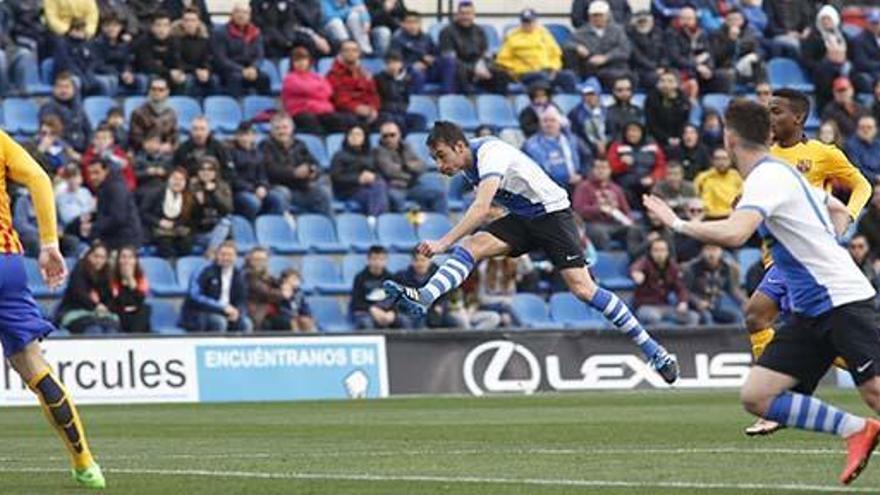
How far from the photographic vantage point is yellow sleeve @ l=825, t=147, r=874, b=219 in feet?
52.9

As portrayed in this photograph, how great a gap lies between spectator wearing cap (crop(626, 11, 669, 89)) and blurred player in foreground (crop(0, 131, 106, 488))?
20.7 metres

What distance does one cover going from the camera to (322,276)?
29.2m

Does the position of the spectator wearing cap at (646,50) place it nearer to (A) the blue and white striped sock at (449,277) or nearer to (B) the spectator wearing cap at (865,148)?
(B) the spectator wearing cap at (865,148)

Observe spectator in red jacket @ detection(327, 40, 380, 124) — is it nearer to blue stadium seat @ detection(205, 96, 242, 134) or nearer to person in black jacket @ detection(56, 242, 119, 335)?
blue stadium seat @ detection(205, 96, 242, 134)

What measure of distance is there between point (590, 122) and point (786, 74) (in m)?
4.70

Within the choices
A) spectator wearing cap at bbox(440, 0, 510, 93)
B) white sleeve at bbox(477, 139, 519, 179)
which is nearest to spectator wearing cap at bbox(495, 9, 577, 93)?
spectator wearing cap at bbox(440, 0, 510, 93)

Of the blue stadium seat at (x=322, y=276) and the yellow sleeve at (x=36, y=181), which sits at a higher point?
the yellow sleeve at (x=36, y=181)

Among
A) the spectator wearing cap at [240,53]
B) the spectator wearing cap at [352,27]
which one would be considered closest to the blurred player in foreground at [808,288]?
the spectator wearing cap at [240,53]

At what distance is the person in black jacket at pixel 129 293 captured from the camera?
26.5 m

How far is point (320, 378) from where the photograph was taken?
27.0 metres

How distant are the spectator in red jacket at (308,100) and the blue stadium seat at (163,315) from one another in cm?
375

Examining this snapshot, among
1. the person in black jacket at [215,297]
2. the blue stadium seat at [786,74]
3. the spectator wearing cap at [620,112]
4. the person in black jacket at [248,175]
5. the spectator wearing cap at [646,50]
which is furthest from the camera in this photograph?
the blue stadium seat at [786,74]

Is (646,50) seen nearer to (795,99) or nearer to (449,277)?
(449,277)

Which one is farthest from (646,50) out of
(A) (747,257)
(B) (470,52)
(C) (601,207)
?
(C) (601,207)
